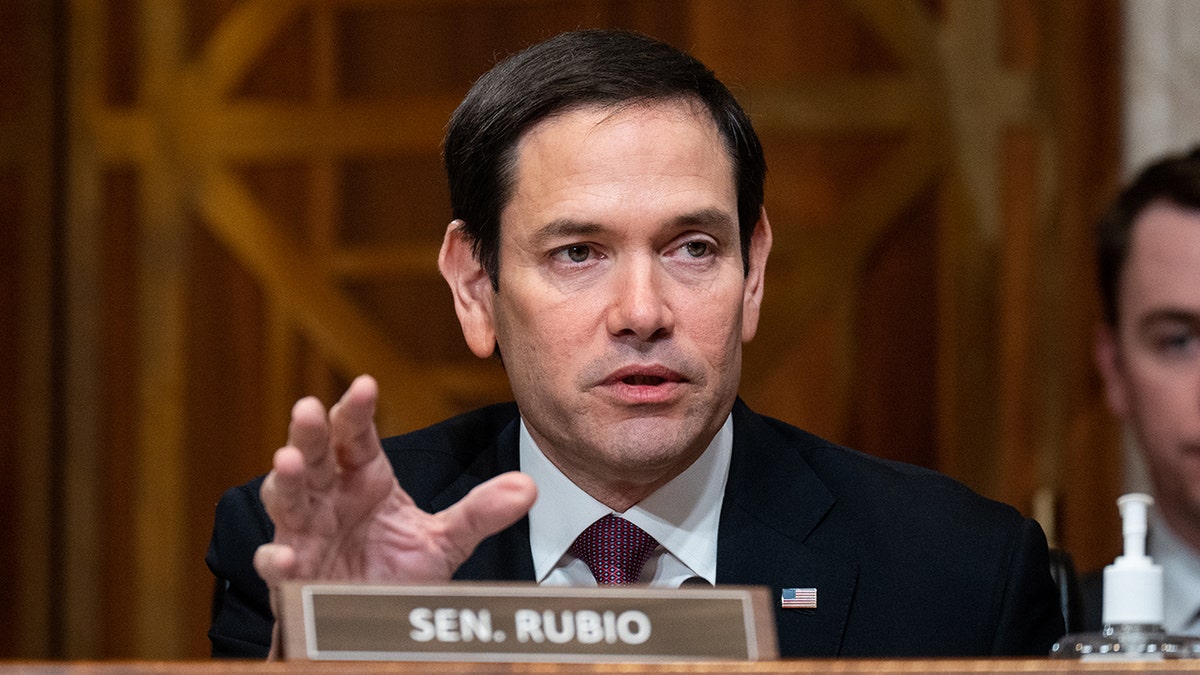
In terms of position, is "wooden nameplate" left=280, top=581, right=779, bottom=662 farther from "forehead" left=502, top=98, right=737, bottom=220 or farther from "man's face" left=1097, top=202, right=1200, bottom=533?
"man's face" left=1097, top=202, right=1200, bottom=533

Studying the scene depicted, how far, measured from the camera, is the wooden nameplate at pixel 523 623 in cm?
94

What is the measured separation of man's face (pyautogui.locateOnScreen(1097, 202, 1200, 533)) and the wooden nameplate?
1.27m

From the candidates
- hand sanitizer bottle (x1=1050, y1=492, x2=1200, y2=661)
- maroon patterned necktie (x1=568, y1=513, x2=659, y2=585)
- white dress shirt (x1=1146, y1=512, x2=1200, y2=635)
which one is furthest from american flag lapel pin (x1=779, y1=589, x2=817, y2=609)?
white dress shirt (x1=1146, y1=512, x2=1200, y2=635)

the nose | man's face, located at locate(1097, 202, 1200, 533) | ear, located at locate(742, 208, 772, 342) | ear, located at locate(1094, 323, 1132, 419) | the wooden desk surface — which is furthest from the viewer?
ear, located at locate(1094, 323, 1132, 419)

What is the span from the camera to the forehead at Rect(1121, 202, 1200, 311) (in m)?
2.14

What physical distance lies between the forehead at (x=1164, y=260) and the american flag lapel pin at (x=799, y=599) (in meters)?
0.86

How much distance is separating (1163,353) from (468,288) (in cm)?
99

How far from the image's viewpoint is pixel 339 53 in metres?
3.52

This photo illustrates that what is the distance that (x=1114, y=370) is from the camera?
86.7 inches

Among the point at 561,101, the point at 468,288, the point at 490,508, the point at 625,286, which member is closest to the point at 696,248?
the point at 625,286

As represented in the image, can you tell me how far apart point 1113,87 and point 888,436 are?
0.85 metres

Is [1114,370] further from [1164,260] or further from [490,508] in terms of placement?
[490,508]

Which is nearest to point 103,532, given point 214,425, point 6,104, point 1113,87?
point 214,425

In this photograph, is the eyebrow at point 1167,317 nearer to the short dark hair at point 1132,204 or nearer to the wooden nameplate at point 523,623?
the short dark hair at point 1132,204
